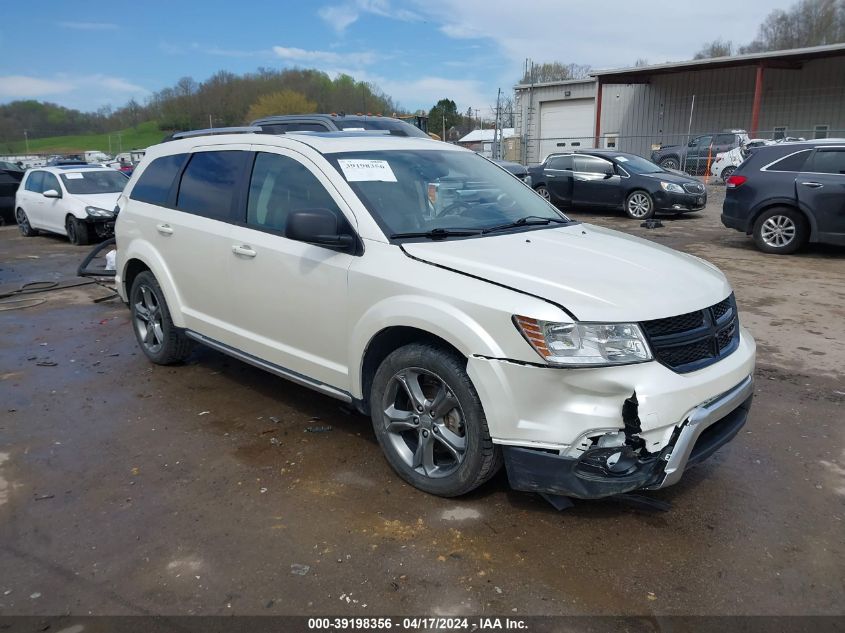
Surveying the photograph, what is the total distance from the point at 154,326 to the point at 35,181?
38.5 feet

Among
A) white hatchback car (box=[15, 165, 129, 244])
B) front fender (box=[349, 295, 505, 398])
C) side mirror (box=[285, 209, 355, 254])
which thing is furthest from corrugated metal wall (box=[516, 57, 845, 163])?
front fender (box=[349, 295, 505, 398])

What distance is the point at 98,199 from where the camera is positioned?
13.2m

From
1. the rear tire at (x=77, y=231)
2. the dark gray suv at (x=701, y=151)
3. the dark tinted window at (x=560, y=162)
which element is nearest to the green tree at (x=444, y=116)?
the dark gray suv at (x=701, y=151)

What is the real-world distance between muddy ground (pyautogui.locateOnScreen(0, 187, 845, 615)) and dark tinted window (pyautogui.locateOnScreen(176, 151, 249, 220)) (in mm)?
1400

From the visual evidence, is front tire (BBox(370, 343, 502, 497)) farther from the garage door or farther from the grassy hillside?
the grassy hillside

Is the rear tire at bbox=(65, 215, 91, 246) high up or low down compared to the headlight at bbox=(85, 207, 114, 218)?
down

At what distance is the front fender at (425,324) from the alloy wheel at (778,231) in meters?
9.22

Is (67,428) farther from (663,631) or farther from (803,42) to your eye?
(803,42)

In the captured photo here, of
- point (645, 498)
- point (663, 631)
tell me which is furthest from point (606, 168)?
point (663, 631)

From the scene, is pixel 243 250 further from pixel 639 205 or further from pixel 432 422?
pixel 639 205

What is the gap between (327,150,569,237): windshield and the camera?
3.73 metres

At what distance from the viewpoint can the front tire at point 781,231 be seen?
33.4 feet

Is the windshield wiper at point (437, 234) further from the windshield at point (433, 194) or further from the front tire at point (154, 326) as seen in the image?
the front tire at point (154, 326)

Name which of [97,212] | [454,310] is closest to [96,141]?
[97,212]
